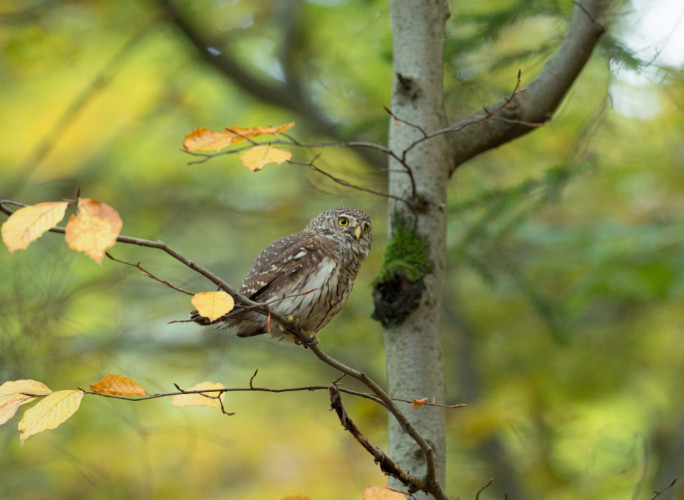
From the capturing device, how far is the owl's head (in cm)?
320

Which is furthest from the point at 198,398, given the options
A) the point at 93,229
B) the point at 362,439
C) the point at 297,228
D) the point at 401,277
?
the point at 297,228

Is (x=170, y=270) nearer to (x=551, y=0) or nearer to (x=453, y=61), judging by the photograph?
(x=453, y=61)

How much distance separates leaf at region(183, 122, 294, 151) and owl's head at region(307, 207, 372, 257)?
3.49ft

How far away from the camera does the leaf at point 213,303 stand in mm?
1813

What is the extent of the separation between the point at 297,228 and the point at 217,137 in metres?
4.74

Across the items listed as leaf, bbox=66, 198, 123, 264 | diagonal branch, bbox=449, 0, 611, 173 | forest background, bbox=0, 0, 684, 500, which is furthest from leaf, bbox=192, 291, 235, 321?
forest background, bbox=0, 0, 684, 500

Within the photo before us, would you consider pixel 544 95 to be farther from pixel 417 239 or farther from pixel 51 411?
pixel 51 411

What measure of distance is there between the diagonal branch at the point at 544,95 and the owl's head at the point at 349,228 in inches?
19.8

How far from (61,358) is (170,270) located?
140cm

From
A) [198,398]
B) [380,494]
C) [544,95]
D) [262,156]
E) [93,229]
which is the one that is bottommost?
[380,494]

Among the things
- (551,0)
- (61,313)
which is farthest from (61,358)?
(551,0)

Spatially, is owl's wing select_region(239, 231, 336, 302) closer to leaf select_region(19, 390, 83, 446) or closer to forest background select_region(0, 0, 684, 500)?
leaf select_region(19, 390, 83, 446)

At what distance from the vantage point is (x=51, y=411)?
2006mm

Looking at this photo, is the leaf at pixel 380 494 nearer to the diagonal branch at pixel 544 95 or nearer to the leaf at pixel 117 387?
the leaf at pixel 117 387
